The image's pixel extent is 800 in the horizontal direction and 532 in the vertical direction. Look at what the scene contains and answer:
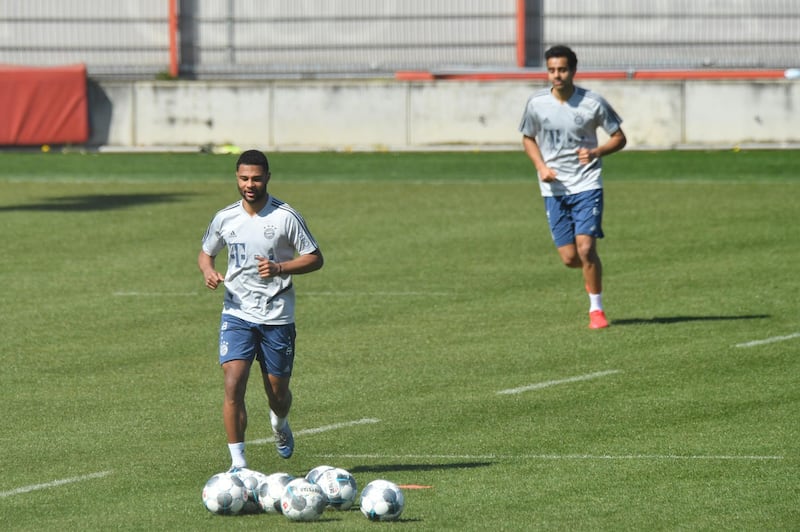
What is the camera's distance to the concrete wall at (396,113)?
32.6 metres

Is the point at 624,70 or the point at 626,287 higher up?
the point at 624,70

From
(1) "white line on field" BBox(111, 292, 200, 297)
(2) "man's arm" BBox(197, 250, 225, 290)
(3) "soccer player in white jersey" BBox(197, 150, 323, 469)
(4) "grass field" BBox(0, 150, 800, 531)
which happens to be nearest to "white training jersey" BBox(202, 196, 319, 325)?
(3) "soccer player in white jersey" BBox(197, 150, 323, 469)

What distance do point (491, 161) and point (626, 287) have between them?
1453 cm

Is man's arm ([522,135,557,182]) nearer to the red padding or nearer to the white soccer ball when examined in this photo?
the white soccer ball

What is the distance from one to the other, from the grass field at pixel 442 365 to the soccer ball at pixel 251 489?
0.45 ft

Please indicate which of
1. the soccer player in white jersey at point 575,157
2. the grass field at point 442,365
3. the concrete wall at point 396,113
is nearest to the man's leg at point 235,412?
the grass field at point 442,365

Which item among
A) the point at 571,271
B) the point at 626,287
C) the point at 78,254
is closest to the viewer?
the point at 626,287

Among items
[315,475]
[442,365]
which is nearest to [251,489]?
[315,475]

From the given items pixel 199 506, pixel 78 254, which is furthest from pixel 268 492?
pixel 78 254

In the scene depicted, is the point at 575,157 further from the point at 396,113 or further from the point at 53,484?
the point at 396,113

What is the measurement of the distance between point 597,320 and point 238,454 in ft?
20.3

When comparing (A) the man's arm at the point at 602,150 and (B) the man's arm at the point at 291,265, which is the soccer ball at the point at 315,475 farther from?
(A) the man's arm at the point at 602,150

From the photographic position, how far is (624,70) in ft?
135

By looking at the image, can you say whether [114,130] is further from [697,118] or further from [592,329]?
[592,329]
